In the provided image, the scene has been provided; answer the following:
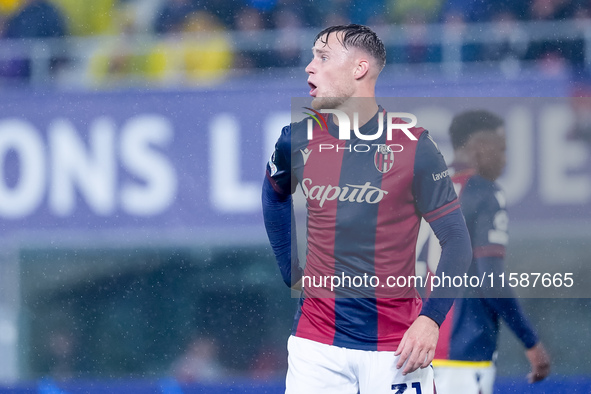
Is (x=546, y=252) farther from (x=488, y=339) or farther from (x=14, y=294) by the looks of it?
(x=14, y=294)

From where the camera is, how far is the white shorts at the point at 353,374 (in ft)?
6.07

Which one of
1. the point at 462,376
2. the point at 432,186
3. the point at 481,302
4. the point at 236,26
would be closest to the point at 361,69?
the point at 432,186

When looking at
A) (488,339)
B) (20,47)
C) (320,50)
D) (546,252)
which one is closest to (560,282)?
(546,252)

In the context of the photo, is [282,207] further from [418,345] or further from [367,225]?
[418,345]

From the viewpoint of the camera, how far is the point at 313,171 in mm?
2037

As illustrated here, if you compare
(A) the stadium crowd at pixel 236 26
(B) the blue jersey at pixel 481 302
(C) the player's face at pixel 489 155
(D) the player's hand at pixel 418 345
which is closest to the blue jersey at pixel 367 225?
(D) the player's hand at pixel 418 345

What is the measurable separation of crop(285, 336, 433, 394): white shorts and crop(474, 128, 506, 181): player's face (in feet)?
2.56

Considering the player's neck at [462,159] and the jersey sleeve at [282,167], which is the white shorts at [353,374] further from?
the player's neck at [462,159]

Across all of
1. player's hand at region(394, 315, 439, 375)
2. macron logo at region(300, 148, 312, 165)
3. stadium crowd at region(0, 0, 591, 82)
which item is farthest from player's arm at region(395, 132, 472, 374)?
stadium crowd at region(0, 0, 591, 82)

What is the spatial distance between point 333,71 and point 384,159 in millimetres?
279

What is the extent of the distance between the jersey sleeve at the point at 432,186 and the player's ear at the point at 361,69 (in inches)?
9.9

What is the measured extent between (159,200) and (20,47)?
1138 millimetres

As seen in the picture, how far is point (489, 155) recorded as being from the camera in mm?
2504

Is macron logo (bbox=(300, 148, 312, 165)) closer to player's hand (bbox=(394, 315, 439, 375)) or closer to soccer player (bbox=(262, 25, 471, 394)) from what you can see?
soccer player (bbox=(262, 25, 471, 394))
